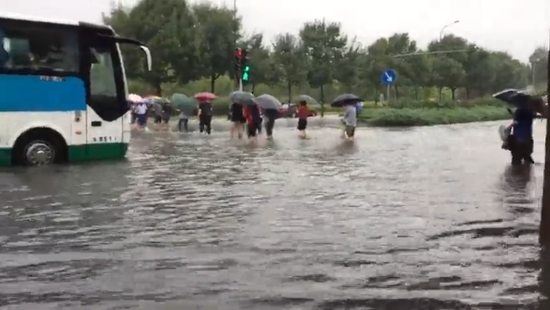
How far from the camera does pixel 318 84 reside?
5969 cm

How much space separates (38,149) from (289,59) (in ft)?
144

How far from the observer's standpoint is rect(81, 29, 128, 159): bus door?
→ 1772 centimetres

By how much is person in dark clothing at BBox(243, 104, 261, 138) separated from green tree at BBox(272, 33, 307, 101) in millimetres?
30405

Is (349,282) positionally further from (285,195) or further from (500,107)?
(500,107)

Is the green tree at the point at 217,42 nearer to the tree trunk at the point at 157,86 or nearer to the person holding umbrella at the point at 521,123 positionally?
the tree trunk at the point at 157,86

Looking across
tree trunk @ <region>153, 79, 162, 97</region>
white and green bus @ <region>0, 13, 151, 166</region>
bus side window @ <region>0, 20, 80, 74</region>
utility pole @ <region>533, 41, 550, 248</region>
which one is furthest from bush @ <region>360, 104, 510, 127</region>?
utility pole @ <region>533, 41, 550, 248</region>

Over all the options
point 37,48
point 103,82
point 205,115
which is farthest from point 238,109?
point 37,48

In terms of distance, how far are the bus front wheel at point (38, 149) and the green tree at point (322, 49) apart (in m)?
42.4

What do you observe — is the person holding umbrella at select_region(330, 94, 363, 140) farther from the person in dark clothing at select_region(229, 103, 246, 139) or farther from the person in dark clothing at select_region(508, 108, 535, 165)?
the person in dark clothing at select_region(508, 108, 535, 165)

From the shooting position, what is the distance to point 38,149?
1733cm

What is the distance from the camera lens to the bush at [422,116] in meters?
43.7

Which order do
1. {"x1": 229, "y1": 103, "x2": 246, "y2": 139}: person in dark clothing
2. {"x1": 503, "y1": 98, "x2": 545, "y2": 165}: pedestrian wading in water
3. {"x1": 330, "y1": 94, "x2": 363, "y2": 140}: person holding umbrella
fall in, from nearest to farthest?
{"x1": 503, "y1": 98, "x2": 545, "y2": 165}: pedestrian wading in water, {"x1": 330, "y1": 94, "x2": 363, "y2": 140}: person holding umbrella, {"x1": 229, "y1": 103, "x2": 246, "y2": 139}: person in dark clothing

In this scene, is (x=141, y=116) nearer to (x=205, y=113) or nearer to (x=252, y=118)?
(x=205, y=113)

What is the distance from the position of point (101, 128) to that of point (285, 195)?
22.3 ft
